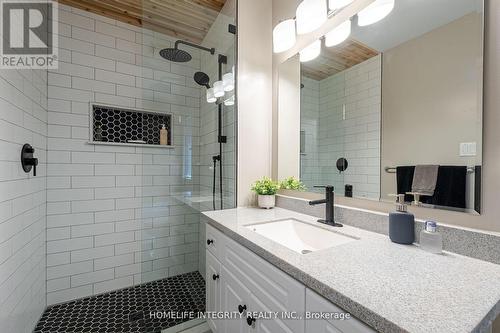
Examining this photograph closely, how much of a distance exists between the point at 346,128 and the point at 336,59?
427 mm

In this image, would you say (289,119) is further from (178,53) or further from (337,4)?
(178,53)

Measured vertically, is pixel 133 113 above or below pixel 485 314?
above

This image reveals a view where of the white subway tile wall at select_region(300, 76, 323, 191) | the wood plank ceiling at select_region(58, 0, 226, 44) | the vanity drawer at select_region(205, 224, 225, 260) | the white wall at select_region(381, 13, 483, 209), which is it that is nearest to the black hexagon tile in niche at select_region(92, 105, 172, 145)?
the wood plank ceiling at select_region(58, 0, 226, 44)

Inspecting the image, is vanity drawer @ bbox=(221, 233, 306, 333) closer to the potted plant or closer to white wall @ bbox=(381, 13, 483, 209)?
the potted plant

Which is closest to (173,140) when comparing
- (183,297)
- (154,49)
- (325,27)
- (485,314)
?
(154,49)

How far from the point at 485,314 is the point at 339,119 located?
1050 mm

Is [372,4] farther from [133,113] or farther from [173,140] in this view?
[133,113]

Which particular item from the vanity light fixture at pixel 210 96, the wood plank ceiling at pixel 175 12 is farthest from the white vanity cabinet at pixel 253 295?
the wood plank ceiling at pixel 175 12

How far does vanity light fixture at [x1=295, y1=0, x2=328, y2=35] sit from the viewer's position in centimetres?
132

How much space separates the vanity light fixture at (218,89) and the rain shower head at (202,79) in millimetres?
78

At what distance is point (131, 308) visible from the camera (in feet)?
5.95

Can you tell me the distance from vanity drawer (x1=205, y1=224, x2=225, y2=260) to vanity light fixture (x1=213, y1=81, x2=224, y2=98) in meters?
1.04

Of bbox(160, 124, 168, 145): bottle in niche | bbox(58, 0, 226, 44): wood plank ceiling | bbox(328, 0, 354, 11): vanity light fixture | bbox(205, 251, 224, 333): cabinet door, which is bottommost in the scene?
bbox(205, 251, 224, 333): cabinet door

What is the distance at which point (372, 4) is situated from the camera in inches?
43.7
